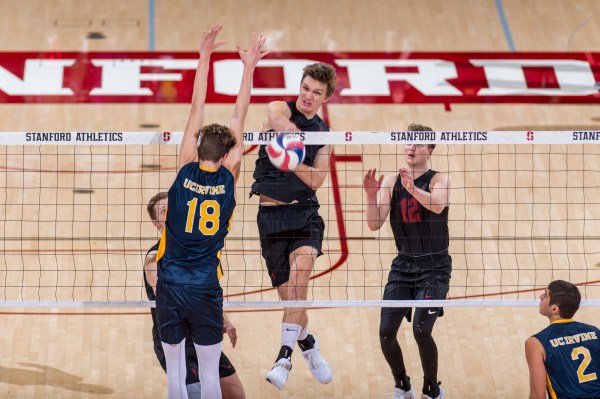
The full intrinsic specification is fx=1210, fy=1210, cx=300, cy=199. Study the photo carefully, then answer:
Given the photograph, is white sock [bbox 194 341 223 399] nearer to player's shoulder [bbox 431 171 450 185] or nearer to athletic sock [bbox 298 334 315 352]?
athletic sock [bbox 298 334 315 352]

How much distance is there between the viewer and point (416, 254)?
1178 cm

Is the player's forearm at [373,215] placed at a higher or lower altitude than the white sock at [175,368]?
higher

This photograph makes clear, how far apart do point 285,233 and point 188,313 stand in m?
1.95

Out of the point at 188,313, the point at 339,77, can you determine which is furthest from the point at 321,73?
the point at 339,77

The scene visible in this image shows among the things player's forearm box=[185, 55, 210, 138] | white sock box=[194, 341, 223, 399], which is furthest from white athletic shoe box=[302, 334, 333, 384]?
player's forearm box=[185, 55, 210, 138]

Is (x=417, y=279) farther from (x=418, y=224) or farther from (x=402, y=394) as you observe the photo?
(x=402, y=394)

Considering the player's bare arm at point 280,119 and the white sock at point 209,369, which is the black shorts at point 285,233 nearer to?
the player's bare arm at point 280,119

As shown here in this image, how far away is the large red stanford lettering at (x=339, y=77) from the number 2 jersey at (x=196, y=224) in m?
8.20

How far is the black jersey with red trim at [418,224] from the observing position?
38.6 ft

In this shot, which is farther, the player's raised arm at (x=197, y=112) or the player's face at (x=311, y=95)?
the player's face at (x=311, y=95)

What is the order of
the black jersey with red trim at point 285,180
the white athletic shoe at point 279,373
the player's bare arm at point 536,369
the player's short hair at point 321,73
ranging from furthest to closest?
the black jersey with red trim at point 285,180, the player's short hair at point 321,73, the white athletic shoe at point 279,373, the player's bare arm at point 536,369

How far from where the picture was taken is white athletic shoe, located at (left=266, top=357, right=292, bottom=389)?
36.1 ft

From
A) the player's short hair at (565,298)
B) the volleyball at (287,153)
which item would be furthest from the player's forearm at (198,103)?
the player's short hair at (565,298)

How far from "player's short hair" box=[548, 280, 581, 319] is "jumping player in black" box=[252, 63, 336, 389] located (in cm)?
238
